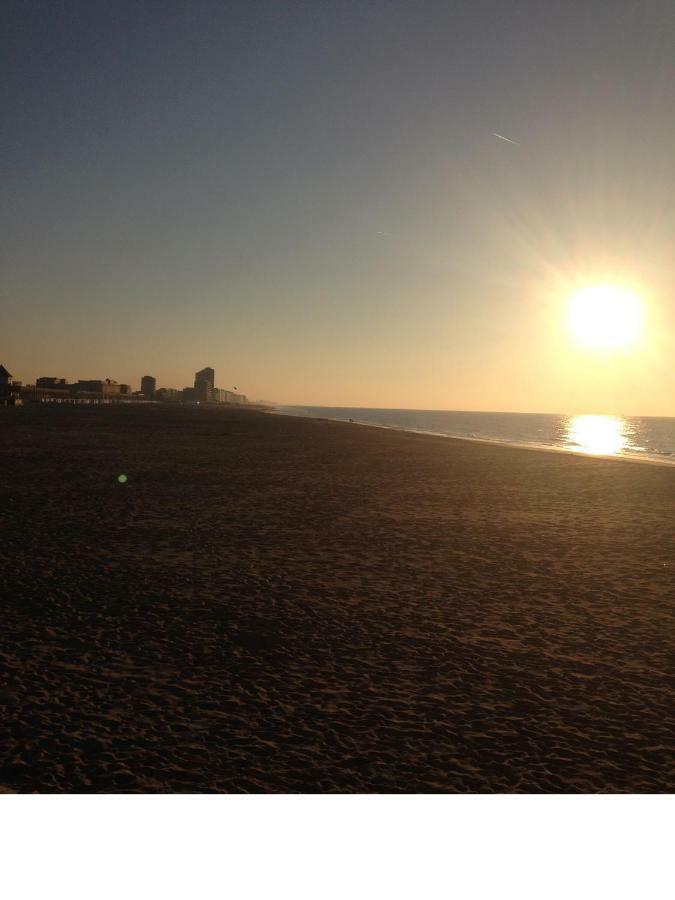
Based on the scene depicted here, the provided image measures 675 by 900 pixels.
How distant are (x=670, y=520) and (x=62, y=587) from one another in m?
11.8

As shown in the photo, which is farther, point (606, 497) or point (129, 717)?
point (606, 497)

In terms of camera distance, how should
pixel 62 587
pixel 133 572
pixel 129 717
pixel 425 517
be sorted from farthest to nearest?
pixel 425 517
pixel 133 572
pixel 62 587
pixel 129 717

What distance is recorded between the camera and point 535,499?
16625 millimetres

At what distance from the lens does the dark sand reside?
3.90m

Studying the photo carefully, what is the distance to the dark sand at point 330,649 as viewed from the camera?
154 inches

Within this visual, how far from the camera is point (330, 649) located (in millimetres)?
5855
